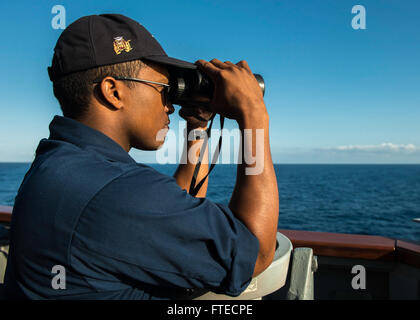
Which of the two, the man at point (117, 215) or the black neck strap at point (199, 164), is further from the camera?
the black neck strap at point (199, 164)

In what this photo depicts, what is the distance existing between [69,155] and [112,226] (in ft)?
0.73

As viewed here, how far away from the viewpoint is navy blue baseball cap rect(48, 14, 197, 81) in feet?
3.16

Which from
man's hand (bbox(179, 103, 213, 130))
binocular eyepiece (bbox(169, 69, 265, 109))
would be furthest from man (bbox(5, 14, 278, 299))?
man's hand (bbox(179, 103, 213, 130))

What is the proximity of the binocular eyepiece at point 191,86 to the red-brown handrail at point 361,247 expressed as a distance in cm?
120

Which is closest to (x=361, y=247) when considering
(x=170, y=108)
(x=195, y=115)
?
(x=195, y=115)

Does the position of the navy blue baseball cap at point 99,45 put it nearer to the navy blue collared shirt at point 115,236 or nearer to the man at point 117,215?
the man at point 117,215

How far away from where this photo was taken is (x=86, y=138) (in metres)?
0.94

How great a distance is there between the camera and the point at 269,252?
0.85 metres

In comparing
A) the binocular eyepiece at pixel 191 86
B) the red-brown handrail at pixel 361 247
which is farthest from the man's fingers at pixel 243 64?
the red-brown handrail at pixel 361 247

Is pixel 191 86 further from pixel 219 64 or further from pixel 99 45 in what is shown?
pixel 99 45

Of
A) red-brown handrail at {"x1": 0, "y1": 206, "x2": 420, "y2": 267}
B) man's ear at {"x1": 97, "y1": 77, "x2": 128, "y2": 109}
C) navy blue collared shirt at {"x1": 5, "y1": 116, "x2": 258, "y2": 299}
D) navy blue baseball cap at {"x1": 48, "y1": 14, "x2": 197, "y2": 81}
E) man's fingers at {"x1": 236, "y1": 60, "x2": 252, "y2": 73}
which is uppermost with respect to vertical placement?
navy blue baseball cap at {"x1": 48, "y1": 14, "x2": 197, "y2": 81}

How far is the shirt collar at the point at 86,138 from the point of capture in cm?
93

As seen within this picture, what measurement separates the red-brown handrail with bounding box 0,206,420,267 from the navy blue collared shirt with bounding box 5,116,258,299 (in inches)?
51.5

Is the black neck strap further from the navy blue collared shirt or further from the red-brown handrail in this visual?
the red-brown handrail
